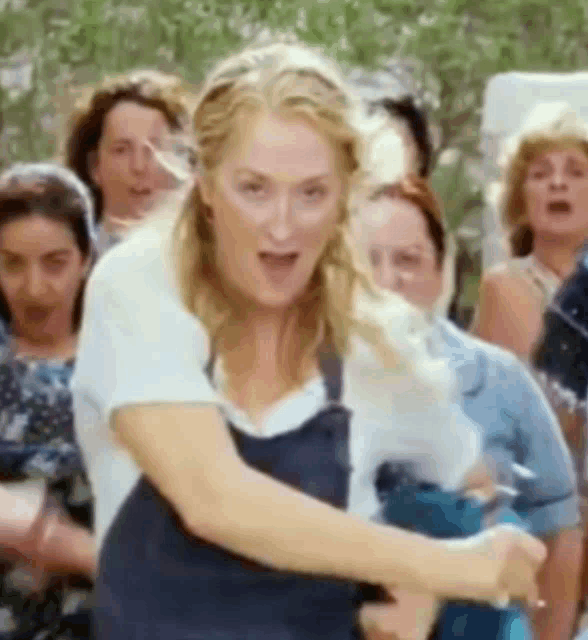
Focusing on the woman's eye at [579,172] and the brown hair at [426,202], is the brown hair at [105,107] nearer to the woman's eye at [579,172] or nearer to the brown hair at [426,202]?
the woman's eye at [579,172]

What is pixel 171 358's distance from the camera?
8.89ft

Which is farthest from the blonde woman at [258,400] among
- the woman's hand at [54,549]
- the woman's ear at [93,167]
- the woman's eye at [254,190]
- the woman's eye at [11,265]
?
the woman's ear at [93,167]

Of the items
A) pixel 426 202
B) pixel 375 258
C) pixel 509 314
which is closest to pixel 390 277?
pixel 375 258

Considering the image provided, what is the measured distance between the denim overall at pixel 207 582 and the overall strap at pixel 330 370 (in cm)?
7

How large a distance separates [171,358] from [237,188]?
21 centimetres

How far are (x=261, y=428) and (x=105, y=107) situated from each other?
9.29ft

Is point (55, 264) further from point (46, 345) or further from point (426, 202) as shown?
point (426, 202)

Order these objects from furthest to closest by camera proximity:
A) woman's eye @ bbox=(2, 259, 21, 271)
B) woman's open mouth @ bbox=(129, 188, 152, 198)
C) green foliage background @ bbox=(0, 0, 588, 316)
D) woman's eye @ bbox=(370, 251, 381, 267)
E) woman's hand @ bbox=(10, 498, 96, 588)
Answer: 1. green foliage background @ bbox=(0, 0, 588, 316)
2. woman's open mouth @ bbox=(129, 188, 152, 198)
3. woman's eye @ bbox=(2, 259, 21, 271)
4. woman's eye @ bbox=(370, 251, 381, 267)
5. woman's hand @ bbox=(10, 498, 96, 588)

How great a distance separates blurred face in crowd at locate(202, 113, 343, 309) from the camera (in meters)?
2.77

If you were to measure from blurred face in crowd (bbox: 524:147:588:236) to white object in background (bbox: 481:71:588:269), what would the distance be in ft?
5.14

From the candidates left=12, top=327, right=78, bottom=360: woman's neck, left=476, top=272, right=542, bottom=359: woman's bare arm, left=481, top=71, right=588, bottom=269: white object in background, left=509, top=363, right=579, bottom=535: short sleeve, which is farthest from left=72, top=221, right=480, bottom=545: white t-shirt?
left=481, top=71, right=588, bottom=269: white object in background

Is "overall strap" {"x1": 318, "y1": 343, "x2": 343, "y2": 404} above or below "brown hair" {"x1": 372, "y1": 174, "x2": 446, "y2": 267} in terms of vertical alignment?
above

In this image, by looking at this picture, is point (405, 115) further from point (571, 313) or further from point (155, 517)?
point (155, 517)

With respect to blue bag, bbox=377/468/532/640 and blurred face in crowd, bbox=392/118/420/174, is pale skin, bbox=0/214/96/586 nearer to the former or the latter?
blue bag, bbox=377/468/532/640
